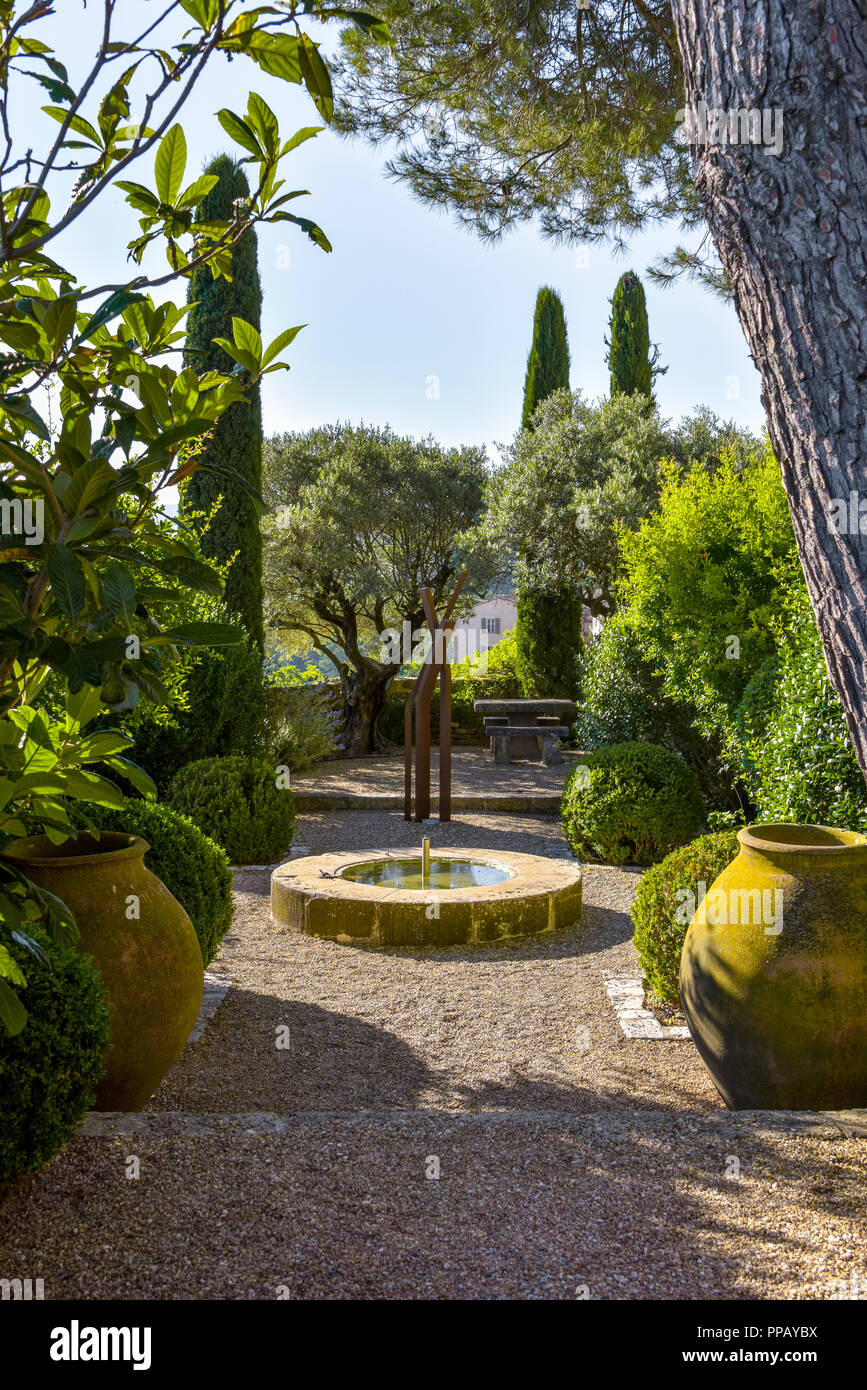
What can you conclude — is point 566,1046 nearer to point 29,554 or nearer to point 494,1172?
point 494,1172

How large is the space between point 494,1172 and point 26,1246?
1.18m

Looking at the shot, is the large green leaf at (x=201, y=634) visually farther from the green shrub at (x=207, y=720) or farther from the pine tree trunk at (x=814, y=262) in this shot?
the green shrub at (x=207, y=720)

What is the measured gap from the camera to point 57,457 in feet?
5.64

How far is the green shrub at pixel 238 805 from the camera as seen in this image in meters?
7.66

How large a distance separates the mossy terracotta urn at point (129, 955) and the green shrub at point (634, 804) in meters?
4.82

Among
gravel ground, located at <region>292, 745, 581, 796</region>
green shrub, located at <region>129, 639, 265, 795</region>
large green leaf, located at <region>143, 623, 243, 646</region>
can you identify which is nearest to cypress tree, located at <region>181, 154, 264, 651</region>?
gravel ground, located at <region>292, 745, 581, 796</region>

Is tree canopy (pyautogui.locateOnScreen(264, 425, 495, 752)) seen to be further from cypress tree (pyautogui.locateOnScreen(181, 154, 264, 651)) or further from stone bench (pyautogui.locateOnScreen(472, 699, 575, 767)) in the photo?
cypress tree (pyautogui.locateOnScreen(181, 154, 264, 651))

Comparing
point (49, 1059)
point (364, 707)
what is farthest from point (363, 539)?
point (49, 1059)

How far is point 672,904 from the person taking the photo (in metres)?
4.35

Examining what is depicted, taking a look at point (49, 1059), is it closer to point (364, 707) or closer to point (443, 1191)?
point (443, 1191)

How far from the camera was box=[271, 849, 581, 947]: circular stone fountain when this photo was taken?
5777 millimetres

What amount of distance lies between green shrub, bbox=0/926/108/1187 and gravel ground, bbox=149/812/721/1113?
992 mm

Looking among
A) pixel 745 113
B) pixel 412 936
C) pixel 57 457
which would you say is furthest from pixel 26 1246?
pixel 412 936

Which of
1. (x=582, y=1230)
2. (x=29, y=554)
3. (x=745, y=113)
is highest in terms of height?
(x=745, y=113)
